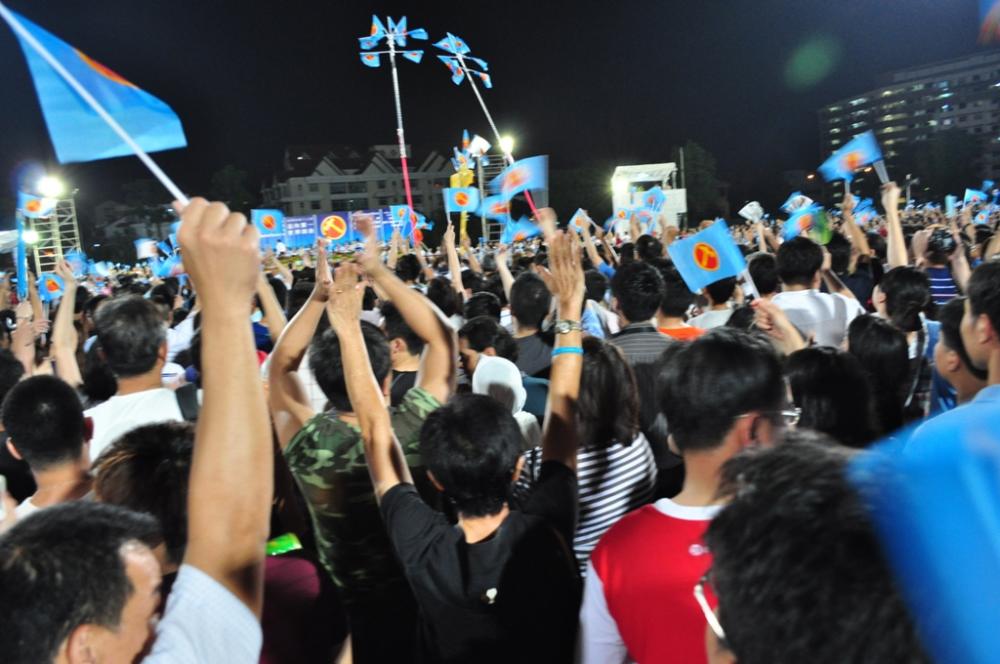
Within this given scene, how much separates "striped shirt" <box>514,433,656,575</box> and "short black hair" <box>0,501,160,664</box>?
1649 millimetres

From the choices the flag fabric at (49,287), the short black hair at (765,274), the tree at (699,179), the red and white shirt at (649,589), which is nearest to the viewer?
the red and white shirt at (649,589)

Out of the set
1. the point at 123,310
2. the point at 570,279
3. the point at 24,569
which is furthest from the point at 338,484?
the point at 123,310

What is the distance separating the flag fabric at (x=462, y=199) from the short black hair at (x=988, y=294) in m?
11.6

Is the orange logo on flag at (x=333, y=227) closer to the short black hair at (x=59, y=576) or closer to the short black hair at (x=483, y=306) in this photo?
the short black hair at (x=483, y=306)

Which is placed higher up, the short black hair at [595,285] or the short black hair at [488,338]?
the short black hair at [595,285]

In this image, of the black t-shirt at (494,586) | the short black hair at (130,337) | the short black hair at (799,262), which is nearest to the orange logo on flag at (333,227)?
the short black hair at (799,262)

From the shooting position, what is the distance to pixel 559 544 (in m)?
2.14

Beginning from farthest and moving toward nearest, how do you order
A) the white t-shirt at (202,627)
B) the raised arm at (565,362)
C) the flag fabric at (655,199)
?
the flag fabric at (655,199), the raised arm at (565,362), the white t-shirt at (202,627)

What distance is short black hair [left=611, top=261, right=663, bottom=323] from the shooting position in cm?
437

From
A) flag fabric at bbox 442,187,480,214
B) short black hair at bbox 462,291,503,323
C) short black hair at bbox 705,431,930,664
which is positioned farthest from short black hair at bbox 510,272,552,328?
flag fabric at bbox 442,187,480,214

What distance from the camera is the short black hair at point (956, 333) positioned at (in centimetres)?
278

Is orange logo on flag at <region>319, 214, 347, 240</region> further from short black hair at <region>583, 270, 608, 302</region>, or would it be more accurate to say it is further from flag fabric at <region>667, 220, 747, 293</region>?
flag fabric at <region>667, 220, 747, 293</region>

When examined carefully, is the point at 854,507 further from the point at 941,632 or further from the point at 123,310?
the point at 123,310

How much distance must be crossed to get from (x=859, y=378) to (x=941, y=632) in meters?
2.26
